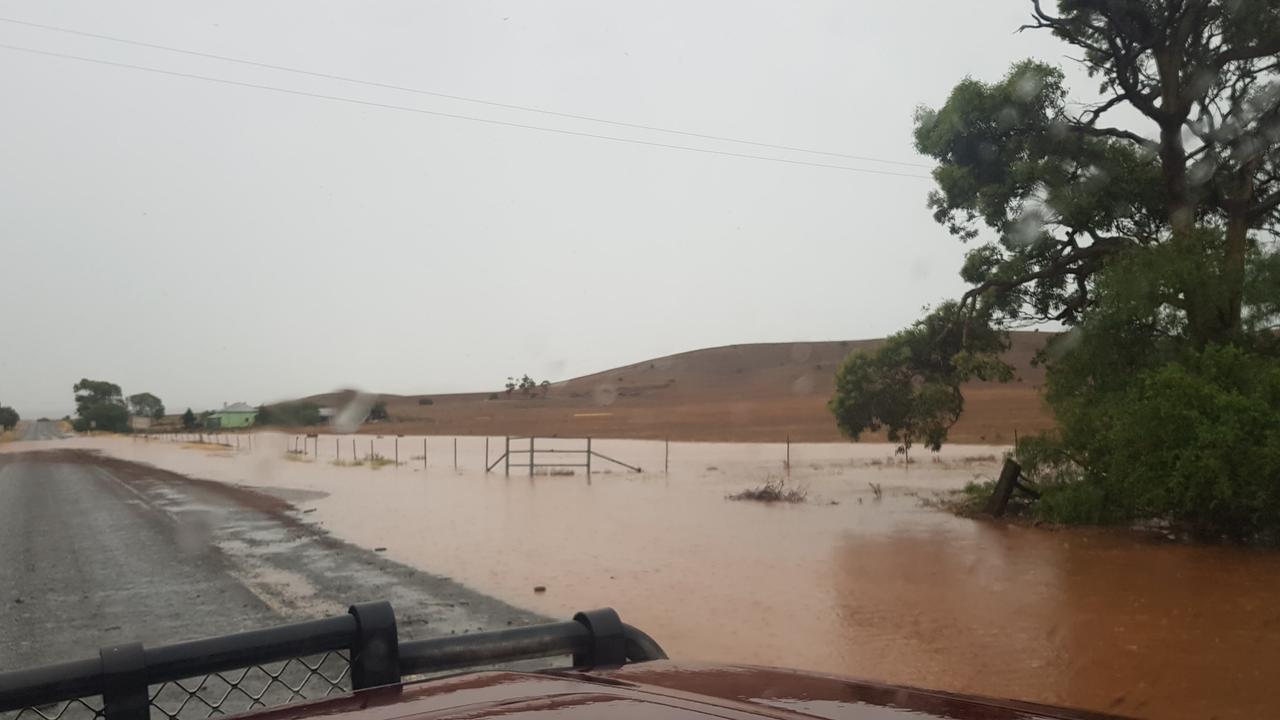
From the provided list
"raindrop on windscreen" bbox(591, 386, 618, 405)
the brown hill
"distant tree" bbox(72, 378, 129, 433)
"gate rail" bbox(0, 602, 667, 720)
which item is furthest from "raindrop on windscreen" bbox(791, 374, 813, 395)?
"gate rail" bbox(0, 602, 667, 720)

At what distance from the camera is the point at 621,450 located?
53.2 metres

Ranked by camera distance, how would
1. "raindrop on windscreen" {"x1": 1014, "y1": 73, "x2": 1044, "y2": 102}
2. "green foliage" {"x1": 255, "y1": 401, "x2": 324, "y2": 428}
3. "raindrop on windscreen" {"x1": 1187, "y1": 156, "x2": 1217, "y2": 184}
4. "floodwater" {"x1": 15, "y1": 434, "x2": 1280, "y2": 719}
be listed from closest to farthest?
1. "floodwater" {"x1": 15, "y1": 434, "x2": 1280, "y2": 719}
2. "raindrop on windscreen" {"x1": 1187, "y1": 156, "x2": 1217, "y2": 184}
3. "raindrop on windscreen" {"x1": 1014, "y1": 73, "x2": 1044, "y2": 102}
4. "green foliage" {"x1": 255, "y1": 401, "x2": 324, "y2": 428}

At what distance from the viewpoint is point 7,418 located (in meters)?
131

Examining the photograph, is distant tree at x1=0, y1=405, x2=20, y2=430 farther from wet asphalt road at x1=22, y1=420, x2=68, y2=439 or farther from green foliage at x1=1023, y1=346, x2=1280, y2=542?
green foliage at x1=1023, y1=346, x2=1280, y2=542

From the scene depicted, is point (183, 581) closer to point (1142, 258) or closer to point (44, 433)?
point (1142, 258)

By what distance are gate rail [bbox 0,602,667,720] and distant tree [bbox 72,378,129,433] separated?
111 m

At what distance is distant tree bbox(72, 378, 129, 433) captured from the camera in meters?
100

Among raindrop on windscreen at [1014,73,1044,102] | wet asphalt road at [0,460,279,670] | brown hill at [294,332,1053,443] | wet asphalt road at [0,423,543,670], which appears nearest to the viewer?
wet asphalt road at [0,460,279,670]

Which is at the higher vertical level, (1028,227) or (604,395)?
(1028,227)

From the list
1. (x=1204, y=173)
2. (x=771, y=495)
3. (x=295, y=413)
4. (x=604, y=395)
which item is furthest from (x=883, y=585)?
(x=604, y=395)

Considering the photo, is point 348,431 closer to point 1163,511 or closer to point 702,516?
point 702,516

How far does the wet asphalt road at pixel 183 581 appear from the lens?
384 inches

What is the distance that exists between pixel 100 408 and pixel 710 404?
213ft

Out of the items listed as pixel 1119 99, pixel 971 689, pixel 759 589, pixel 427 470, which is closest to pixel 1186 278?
pixel 1119 99
